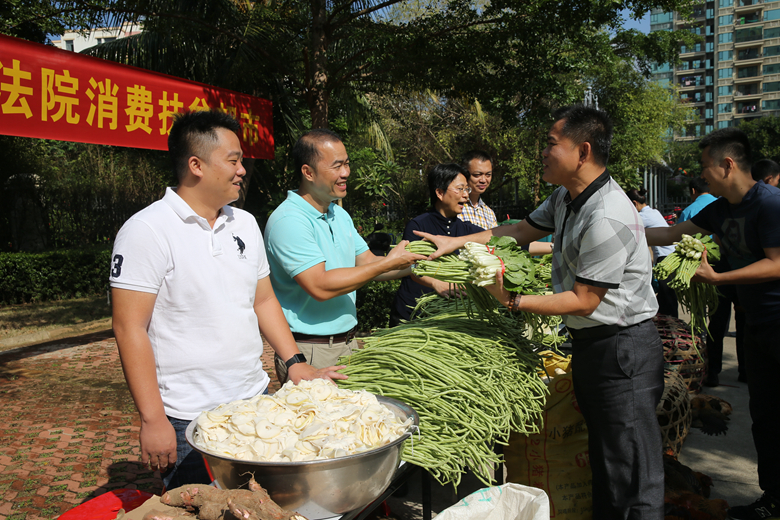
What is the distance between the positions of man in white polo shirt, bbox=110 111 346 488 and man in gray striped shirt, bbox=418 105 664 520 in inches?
38.5

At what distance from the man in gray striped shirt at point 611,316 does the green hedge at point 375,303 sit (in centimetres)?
486

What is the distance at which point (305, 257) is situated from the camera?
2.21 meters

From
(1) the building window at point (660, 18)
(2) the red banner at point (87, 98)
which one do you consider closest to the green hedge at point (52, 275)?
(2) the red banner at point (87, 98)

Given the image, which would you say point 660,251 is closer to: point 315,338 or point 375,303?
point 375,303

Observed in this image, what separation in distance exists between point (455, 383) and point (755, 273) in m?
1.74

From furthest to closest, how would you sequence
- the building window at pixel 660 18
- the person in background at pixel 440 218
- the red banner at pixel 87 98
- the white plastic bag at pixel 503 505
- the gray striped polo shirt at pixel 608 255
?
the building window at pixel 660 18 < the red banner at pixel 87 98 < the person in background at pixel 440 218 < the gray striped polo shirt at pixel 608 255 < the white plastic bag at pixel 503 505

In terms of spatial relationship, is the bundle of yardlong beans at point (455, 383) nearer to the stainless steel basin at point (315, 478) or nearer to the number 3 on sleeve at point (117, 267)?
the stainless steel basin at point (315, 478)

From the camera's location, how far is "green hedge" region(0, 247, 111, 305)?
424 inches

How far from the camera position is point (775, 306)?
254 centimetres

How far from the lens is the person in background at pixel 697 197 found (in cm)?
495

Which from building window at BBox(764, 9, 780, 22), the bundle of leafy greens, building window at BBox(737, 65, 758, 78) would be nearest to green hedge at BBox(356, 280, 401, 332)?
the bundle of leafy greens

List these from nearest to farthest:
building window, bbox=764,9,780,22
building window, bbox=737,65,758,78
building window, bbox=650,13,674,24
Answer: building window, bbox=764,9,780,22, building window, bbox=737,65,758,78, building window, bbox=650,13,674,24

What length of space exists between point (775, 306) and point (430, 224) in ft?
6.30

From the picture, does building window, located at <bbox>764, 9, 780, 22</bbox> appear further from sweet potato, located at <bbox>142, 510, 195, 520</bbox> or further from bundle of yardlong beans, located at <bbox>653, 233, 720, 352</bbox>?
sweet potato, located at <bbox>142, 510, 195, 520</bbox>
